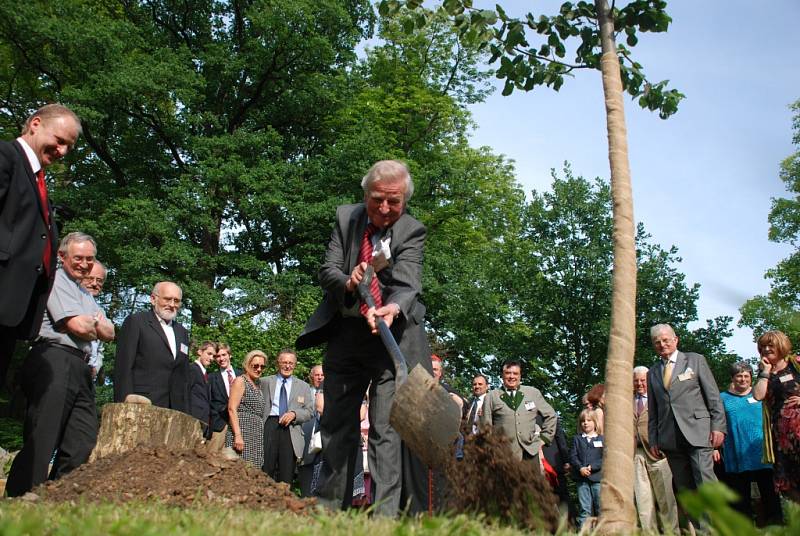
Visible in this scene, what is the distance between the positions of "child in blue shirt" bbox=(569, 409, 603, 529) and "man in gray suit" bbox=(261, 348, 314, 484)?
12.0 feet

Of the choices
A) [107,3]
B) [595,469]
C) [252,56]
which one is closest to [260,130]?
[252,56]

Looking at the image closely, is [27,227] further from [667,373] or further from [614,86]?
[667,373]

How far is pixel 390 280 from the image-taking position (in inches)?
194

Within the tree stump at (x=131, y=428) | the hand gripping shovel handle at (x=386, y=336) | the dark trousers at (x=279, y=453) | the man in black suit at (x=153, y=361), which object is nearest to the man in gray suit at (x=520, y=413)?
the dark trousers at (x=279, y=453)

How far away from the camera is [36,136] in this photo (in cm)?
438

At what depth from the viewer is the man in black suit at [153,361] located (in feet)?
22.5

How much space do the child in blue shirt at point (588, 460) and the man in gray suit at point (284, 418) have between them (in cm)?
367

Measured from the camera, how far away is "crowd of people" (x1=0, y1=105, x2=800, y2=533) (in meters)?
4.25

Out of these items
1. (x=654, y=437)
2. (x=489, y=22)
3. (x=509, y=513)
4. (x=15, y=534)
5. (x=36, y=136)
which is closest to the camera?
(x=15, y=534)

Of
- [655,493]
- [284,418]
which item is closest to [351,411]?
[655,493]

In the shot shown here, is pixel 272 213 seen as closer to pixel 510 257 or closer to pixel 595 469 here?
pixel 510 257

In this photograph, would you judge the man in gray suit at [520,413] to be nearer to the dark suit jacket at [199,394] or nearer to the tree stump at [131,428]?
the dark suit jacket at [199,394]

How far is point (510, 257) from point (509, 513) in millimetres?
20748

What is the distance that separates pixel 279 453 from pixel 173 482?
564 cm
